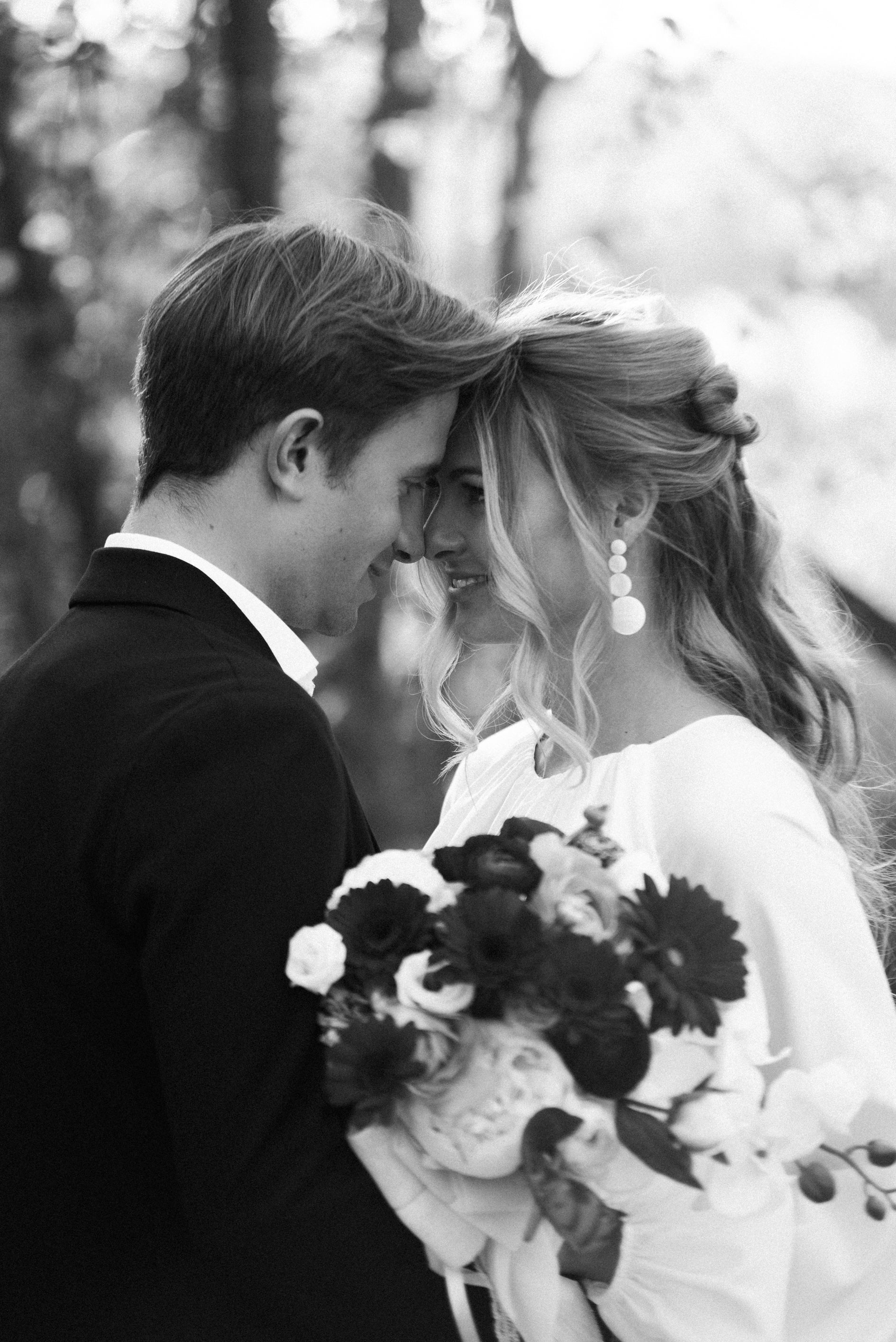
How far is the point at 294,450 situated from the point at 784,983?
1.14 m

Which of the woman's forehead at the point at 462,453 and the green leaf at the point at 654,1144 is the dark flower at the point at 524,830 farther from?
the woman's forehead at the point at 462,453

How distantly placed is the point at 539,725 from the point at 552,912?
4.15ft

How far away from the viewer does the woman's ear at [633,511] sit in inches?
107

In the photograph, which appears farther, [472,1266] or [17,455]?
[17,455]

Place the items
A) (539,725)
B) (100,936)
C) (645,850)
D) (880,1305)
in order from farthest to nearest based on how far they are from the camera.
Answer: (539,725)
(645,850)
(880,1305)
(100,936)

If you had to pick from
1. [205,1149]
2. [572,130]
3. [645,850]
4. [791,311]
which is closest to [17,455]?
[572,130]

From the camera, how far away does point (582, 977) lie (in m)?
1.43

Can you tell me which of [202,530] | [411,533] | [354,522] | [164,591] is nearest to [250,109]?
[411,533]

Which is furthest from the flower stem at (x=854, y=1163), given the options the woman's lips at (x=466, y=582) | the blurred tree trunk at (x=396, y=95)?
the blurred tree trunk at (x=396, y=95)

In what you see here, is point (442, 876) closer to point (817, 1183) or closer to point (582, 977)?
point (582, 977)

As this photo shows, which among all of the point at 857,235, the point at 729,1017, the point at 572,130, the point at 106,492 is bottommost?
the point at 106,492

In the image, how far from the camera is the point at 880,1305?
220 centimetres

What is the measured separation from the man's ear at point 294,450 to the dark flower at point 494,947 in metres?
0.81

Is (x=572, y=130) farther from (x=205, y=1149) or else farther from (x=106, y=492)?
(x=205, y=1149)
